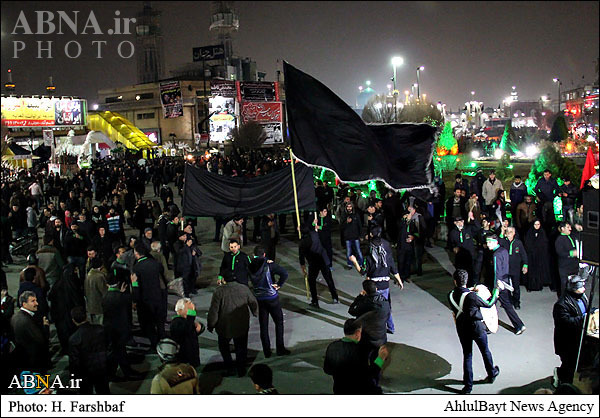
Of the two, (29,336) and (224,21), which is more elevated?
(224,21)

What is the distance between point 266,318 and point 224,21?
14293 centimetres

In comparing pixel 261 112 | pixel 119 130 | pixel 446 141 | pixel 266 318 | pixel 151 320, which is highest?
pixel 261 112

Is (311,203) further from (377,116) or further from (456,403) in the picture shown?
(377,116)

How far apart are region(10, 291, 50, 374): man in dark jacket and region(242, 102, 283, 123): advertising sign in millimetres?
54816

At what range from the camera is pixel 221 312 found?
7387mm

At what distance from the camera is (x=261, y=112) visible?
62.1 metres

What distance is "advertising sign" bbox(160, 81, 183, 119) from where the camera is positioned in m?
54.7

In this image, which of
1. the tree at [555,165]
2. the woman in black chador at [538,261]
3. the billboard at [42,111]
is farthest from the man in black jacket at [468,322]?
the billboard at [42,111]

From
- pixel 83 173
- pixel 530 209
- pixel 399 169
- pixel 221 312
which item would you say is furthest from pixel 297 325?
pixel 83 173

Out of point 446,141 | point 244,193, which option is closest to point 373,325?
point 244,193

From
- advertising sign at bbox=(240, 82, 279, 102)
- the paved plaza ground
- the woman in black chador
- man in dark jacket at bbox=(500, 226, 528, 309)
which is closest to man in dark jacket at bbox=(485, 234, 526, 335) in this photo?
the paved plaza ground

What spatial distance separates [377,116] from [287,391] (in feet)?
192

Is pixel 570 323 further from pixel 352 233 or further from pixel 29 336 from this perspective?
pixel 352 233

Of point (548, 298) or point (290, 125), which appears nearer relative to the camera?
point (290, 125)
